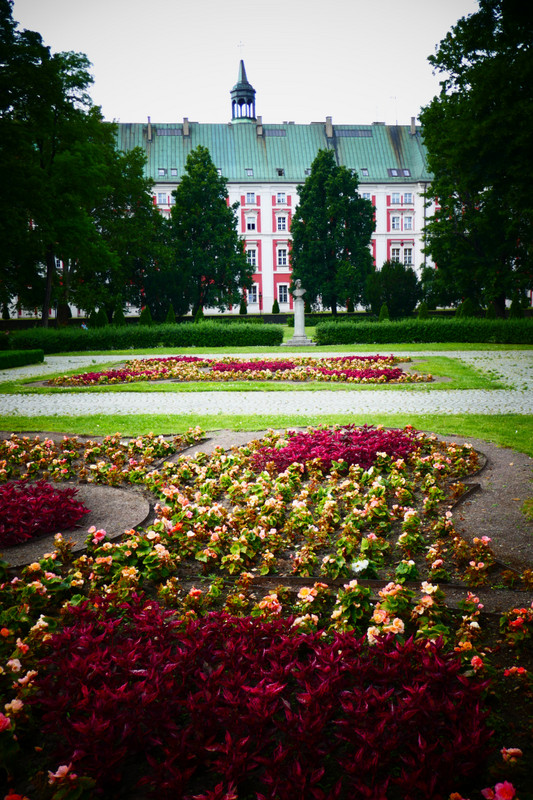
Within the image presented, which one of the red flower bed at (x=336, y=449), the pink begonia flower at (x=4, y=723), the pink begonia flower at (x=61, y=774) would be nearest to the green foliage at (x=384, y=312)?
the red flower bed at (x=336, y=449)

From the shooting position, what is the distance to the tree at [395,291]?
36156 millimetres

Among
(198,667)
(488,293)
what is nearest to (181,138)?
(488,293)

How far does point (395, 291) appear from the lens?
36156 millimetres

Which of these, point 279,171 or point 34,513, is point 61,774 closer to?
point 34,513

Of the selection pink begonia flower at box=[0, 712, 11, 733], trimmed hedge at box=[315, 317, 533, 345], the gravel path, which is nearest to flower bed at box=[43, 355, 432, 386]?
the gravel path

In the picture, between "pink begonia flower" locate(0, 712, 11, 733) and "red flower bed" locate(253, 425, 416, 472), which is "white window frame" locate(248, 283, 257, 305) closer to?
"red flower bed" locate(253, 425, 416, 472)

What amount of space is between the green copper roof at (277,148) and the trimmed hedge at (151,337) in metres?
40.8

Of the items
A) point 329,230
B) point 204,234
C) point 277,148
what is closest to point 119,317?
point 204,234

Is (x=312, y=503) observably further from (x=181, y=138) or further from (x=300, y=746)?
(x=181, y=138)

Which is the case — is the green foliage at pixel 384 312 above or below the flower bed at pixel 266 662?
above

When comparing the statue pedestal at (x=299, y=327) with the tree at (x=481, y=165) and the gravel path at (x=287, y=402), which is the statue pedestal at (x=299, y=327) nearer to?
the tree at (x=481, y=165)

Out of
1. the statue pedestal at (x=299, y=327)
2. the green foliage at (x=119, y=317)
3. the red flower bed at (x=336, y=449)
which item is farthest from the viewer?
the green foliage at (x=119, y=317)

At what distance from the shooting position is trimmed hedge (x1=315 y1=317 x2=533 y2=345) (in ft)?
78.1

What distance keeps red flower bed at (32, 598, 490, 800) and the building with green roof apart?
59202 mm
